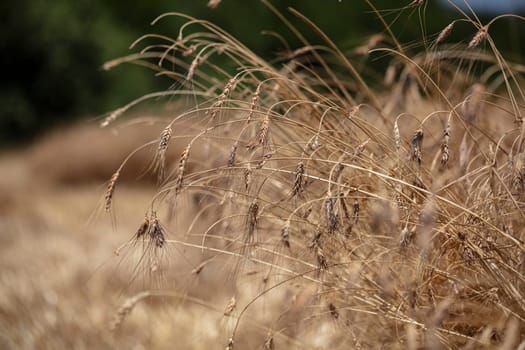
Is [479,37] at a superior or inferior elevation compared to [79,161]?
inferior

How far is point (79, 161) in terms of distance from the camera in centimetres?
675

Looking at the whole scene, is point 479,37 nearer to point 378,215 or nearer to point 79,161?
point 378,215

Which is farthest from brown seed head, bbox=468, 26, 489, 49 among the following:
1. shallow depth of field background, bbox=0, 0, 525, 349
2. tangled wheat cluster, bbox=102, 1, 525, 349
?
shallow depth of field background, bbox=0, 0, 525, 349

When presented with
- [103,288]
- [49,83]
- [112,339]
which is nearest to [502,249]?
[112,339]

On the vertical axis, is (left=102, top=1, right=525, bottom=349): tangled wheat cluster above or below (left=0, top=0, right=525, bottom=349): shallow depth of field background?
below

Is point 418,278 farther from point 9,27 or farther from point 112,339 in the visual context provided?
point 9,27

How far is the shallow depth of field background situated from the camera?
211 cm

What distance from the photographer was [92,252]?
327 cm

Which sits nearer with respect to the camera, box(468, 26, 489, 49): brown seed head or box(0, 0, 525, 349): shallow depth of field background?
box(468, 26, 489, 49): brown seed head

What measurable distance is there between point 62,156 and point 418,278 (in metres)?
6.21

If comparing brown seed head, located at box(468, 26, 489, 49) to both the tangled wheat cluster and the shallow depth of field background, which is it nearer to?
the tangled wheat cluster

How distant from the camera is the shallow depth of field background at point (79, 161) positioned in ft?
6.91

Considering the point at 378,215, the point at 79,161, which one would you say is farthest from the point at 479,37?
the point at 79,161

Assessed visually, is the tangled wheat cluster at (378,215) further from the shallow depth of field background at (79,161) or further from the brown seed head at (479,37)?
the shallow depth of field background at (79,161)
